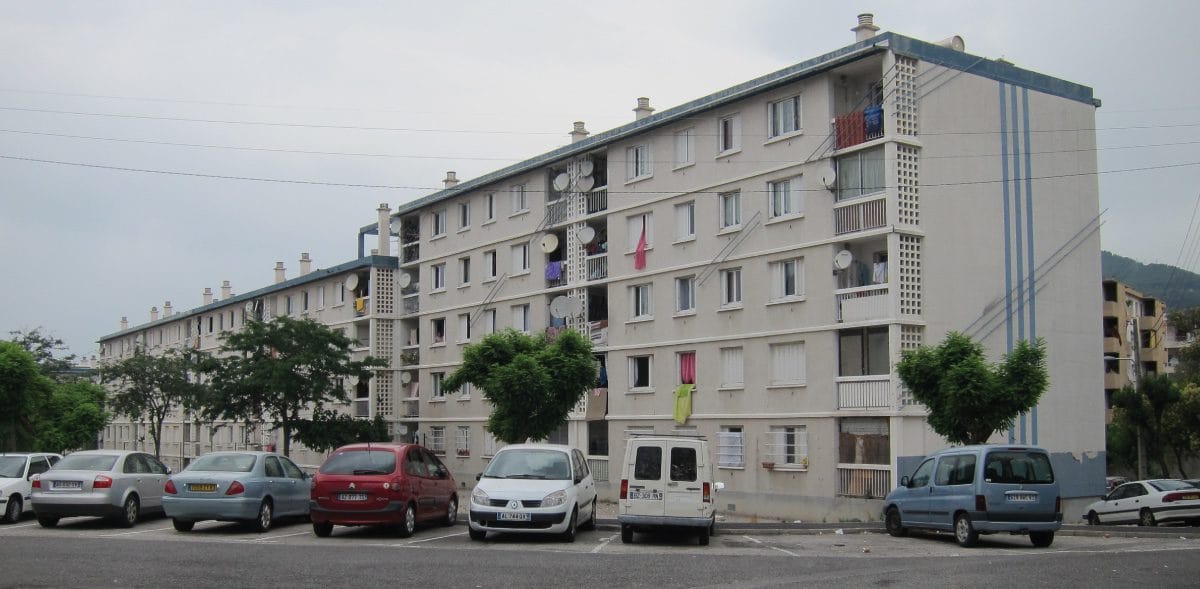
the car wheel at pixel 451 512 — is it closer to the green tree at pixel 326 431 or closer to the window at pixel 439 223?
the green tree at pixel 326 431

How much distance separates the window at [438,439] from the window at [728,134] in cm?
2104

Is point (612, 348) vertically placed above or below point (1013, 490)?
above

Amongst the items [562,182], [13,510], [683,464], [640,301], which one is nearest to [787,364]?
[640,301]

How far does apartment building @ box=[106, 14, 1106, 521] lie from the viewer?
102 ft

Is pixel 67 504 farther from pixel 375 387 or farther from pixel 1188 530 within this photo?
pixel 375 387

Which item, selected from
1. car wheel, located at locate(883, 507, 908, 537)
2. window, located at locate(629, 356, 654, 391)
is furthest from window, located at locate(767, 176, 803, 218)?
car wheel, located at locate(883, 507, 908, 537)

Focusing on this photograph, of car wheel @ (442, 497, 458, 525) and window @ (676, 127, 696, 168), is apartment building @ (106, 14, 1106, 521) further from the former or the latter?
car wheel @ (442, 497, 458, 525)

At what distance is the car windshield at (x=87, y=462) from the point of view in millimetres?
22312

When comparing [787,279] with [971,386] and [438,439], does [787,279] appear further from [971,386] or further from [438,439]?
[438,439]

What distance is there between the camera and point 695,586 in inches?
543

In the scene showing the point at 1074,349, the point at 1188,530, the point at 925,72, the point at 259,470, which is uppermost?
the point at 925,72

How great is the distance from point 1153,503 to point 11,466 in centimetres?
2626

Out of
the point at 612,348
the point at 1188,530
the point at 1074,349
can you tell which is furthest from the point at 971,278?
the point at 612,348

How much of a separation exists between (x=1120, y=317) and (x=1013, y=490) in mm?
60812
